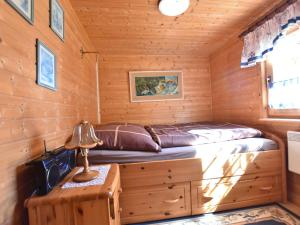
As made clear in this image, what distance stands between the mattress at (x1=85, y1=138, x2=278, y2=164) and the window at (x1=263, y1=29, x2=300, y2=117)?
1.50 feet

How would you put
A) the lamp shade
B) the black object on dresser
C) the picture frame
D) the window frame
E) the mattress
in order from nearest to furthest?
the black object on dresser, the lamp shade, the picture frame, the mattress, the window frame

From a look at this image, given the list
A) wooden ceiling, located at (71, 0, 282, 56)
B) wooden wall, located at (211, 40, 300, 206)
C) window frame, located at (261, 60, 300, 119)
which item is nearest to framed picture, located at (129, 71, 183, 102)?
wooden ceiling, located at (71, 0, 282, 56)

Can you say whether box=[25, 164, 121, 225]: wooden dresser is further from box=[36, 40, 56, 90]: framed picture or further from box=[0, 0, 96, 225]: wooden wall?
box=[36, 40, 56, 90]: framed picture

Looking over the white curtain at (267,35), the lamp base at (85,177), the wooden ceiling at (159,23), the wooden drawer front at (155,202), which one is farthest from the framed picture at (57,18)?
the white curtain at (267,35)

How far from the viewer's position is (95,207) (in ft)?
3.07

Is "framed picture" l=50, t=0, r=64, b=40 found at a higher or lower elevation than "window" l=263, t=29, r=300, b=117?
higher

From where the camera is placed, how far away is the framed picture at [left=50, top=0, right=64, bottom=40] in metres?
1.40

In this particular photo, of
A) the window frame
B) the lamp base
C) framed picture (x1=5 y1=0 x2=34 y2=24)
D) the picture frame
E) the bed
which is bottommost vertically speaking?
the bed

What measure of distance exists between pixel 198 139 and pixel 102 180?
113cm

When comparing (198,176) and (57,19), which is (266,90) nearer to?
(198,176)

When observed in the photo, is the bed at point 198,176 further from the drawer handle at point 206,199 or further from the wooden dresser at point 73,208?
the wooden dresser at point 73,208

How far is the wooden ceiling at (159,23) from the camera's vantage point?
78.1 inches

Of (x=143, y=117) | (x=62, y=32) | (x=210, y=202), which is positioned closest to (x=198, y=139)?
(x=210, y=202)

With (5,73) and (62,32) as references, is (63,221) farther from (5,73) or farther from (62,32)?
(62,32)
